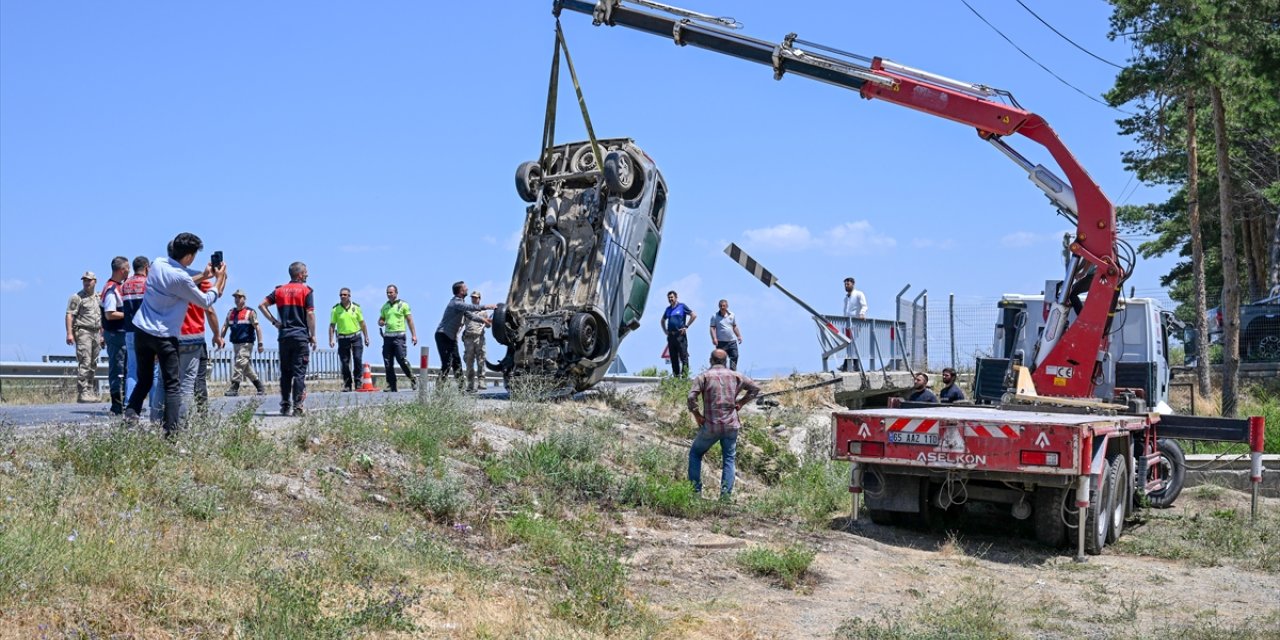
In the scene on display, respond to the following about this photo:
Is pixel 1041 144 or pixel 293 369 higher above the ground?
pixel 1041 144

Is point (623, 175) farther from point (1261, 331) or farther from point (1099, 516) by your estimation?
point (1261, 331)

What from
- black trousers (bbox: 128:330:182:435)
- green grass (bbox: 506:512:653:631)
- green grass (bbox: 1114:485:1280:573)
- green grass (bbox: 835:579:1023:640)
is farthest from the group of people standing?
green grass (bbox: 1114:485:1280:573)

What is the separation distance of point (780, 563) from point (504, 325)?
27.6 feet

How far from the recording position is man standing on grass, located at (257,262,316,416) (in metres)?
13.5

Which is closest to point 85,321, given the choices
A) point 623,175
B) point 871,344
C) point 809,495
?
point 623,175

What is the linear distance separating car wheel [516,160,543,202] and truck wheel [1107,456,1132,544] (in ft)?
29.0

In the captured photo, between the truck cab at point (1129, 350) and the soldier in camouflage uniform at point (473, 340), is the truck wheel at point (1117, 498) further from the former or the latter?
the soldier in camouflage uniform at point (473, 340)

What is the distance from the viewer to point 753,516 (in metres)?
12.2

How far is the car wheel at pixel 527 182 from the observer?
18312mm

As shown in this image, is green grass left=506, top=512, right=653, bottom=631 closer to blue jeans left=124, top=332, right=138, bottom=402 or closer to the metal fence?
blue jeans left=124, top=332, right=138, bottom=402

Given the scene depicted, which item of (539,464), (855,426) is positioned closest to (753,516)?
(855,426)

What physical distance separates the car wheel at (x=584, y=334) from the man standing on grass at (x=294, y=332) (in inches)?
159

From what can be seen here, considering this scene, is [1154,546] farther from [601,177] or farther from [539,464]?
[601,177]

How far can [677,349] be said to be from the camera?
2116 cm
